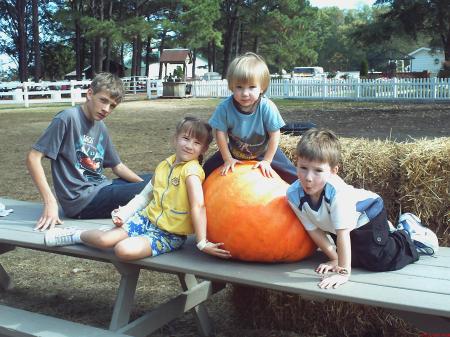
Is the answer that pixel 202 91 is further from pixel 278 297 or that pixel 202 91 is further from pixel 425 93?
pixel 278 297

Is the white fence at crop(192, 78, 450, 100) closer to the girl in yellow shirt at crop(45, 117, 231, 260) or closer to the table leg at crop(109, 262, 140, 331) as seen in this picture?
the girl in yellow shirt at crop(45, 117, 231, 260)

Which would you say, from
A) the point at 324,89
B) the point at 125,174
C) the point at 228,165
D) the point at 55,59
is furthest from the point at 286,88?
the point at 55,59

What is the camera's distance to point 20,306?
4.28 m

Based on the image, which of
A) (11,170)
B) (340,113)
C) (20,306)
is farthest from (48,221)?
(340,113)

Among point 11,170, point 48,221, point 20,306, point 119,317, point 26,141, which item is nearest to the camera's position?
point 119,317

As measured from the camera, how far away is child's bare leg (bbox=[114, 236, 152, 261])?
9.81 feet

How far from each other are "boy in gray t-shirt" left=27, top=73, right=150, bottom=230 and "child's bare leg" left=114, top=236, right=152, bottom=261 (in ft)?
3.17

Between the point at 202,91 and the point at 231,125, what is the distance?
30.3 meters

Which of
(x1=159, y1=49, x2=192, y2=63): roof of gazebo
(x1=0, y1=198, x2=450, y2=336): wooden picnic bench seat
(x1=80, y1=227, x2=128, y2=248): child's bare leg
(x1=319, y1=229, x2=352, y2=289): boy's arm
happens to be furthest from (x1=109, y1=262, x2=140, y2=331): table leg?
(x1=159, y1=49, x2=192, y2=63): roof of gazebo

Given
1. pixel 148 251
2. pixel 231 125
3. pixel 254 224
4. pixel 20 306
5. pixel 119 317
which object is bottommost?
pixel 20 306

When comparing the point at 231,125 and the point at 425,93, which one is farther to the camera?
the point at 425,93

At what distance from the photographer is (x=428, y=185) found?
11.5 feet

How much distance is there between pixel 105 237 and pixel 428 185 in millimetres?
1978

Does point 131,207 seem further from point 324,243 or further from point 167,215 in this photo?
point 324,243
